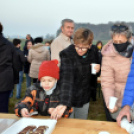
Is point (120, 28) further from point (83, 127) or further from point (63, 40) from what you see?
point (63, 40)

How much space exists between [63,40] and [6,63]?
2.81 ft

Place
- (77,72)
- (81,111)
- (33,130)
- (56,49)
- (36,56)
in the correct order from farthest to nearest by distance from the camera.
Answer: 1. (36,56)
2. (56,49)
3. (81,111)
4. (77,72)
5. (33,130)

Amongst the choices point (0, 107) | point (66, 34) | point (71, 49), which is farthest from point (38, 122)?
point (66, 34)

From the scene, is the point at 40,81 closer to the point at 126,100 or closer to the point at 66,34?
the point at 126,100

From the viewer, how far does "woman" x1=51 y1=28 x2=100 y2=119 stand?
4.58 feet

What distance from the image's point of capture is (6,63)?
7.07 feet

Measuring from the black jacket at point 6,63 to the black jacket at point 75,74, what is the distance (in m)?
0.89

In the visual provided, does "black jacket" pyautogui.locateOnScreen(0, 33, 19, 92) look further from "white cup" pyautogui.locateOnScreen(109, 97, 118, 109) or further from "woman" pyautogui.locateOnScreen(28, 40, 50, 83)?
"woman" pyautogui.locateOnScreen(28, 40, 50, 83)

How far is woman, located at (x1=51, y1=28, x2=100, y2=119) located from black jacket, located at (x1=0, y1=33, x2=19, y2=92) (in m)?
0.89

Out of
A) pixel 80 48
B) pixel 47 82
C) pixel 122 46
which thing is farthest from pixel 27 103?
pixel 122 46

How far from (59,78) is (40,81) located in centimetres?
18

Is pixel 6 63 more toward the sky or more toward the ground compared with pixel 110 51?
more toward the ground

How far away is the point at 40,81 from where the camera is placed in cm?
157

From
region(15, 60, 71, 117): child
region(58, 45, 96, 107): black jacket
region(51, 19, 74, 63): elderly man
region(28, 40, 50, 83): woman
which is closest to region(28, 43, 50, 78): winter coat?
region(28, 40, 50, 83): woman
